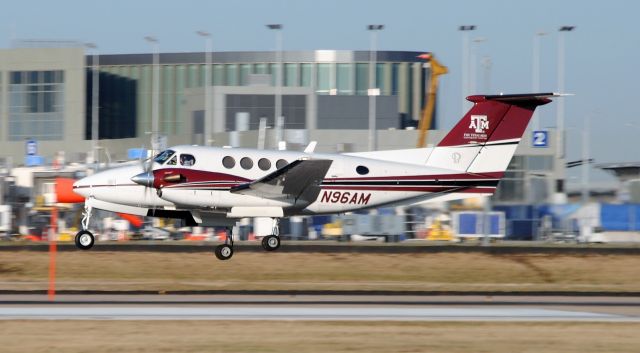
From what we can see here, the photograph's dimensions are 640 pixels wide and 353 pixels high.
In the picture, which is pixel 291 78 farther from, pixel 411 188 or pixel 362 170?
pixel 362 170

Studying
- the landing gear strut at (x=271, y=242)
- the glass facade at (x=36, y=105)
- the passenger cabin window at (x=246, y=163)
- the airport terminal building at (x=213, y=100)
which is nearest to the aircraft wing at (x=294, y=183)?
the passenger cabin window at (x=246, y=163)

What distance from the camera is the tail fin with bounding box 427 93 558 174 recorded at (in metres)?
35.2

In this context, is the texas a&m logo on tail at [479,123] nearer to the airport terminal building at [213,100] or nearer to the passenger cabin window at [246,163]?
the passenger cabin window at [246,163]

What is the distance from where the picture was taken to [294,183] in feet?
109

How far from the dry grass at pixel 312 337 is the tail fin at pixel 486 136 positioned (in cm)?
1171

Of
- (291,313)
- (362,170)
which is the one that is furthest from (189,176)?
(291,313)

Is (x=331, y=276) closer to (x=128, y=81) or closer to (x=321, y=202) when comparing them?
(x=321, y=202)

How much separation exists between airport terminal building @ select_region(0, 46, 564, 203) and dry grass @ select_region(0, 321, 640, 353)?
137 ft

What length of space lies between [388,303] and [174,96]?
7457 centimetres

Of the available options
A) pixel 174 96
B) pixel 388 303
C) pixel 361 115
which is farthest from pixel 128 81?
pixel 388 303

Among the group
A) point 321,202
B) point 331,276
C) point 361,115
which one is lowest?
point 331,276

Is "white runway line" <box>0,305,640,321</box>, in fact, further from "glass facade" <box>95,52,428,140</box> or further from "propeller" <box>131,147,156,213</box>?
"glass facade" <box>95,52,428,140</box>

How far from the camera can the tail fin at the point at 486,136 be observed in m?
35.2

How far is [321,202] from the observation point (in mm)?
34344
